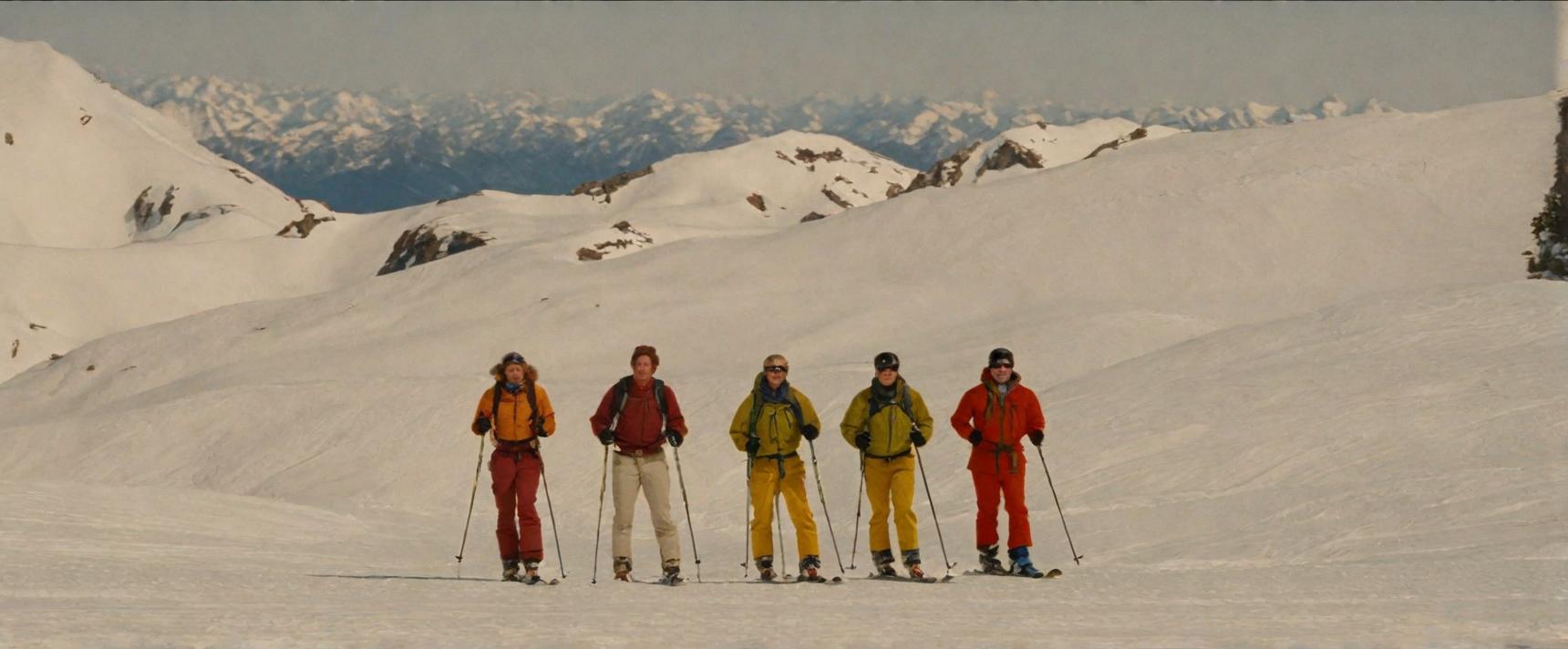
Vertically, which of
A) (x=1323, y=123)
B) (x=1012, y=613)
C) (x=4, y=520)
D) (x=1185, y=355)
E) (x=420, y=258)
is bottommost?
(x=1012, y=613)

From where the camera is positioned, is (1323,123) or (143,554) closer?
(143,554)

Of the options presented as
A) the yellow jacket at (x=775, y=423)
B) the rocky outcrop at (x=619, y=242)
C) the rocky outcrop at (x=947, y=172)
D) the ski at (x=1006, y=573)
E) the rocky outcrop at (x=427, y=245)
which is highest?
the rocky outcrop at (x=947, y=172)

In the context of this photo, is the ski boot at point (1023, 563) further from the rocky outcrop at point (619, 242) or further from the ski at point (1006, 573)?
the rocky outcrop at point (619, 242)

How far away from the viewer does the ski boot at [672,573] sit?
1491cm

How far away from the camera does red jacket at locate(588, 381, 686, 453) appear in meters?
14.8

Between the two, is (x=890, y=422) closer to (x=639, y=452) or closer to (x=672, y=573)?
(x=639, y=452)

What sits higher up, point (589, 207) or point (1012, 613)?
point (589, 207)

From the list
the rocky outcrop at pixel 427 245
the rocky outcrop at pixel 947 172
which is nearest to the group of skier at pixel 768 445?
the rocky outcrop at pixel 427 245

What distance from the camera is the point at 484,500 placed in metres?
31.5

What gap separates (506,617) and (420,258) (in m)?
154

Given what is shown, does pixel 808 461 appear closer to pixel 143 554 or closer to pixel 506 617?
pixel 143 554

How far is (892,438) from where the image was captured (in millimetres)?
15156

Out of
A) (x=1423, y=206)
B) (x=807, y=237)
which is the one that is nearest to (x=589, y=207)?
(x=807, y=237)

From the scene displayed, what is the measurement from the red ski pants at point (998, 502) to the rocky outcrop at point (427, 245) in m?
144
